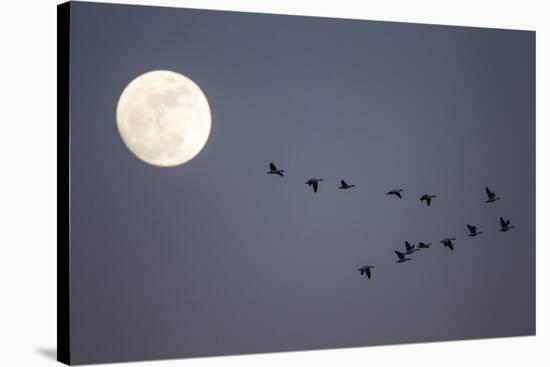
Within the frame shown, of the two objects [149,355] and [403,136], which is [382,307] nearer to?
[403,136]

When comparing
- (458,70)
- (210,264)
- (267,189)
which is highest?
(458,70)

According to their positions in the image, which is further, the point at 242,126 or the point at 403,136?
the point at 403,136

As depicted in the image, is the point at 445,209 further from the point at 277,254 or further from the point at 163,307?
the point at 163,307

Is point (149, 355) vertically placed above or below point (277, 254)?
below

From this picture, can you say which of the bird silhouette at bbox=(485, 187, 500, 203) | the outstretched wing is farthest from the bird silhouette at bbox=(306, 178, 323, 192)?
the bird silhouette at bbox=(485, 187, 500, 203)

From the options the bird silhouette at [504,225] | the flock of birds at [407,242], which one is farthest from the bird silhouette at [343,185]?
the bird silhouette at [504,225]

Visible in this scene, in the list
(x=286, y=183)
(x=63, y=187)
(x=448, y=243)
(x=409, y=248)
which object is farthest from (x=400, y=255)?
(x=63, y=187)

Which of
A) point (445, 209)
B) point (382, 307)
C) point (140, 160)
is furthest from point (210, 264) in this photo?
point (445, 209)

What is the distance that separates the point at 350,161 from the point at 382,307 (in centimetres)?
128

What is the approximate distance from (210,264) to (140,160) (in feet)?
3.28

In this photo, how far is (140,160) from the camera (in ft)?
28.8

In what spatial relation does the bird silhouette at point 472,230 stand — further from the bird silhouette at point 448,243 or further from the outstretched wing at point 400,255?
the outstretched wing at point 400,255

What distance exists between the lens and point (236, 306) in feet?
29.8

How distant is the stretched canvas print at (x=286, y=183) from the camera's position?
866 centimetres
